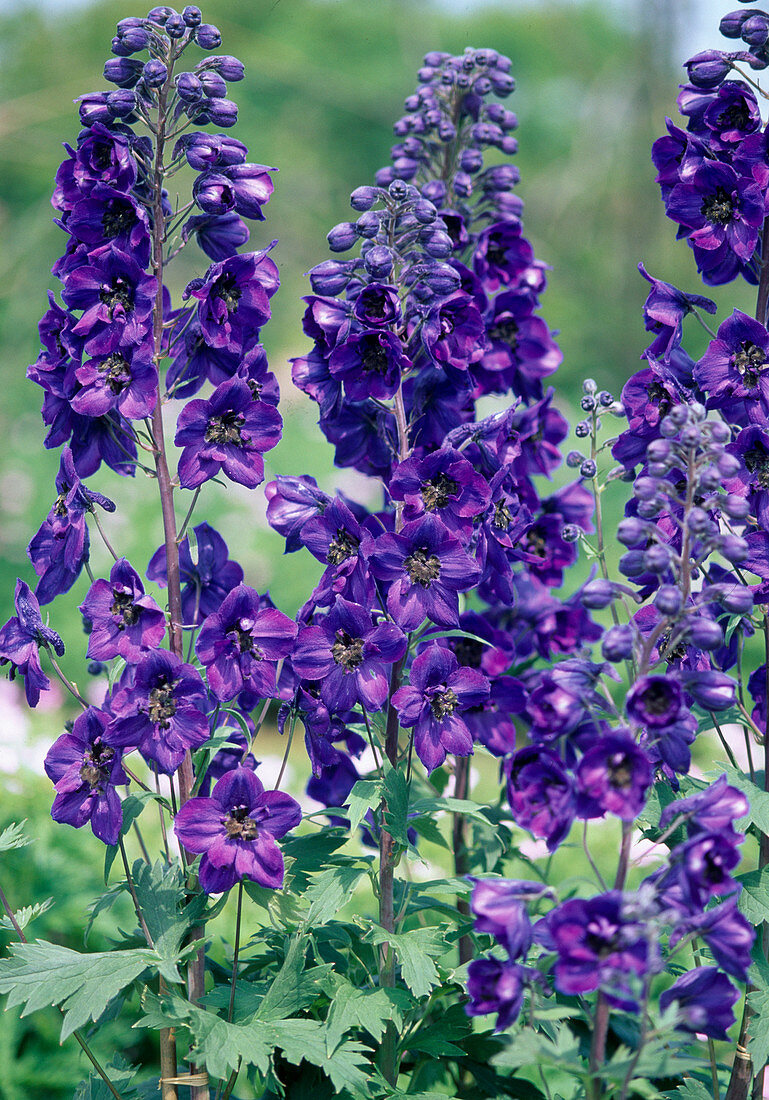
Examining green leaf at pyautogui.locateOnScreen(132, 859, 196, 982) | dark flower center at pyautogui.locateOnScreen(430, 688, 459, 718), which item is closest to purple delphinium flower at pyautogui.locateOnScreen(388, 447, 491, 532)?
dark flower center at pyautogui.locateOnScreen(430, 688, 459, 718)

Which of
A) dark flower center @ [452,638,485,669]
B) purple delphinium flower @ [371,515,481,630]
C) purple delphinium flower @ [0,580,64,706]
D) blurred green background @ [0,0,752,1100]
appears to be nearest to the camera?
purple delphinium flower @ [371,515,481,630]

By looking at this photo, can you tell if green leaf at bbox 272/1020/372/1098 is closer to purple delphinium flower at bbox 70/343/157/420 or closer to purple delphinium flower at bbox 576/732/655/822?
purple delphinium flower at bbox 576/732/655/822

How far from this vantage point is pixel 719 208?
5.90 feet

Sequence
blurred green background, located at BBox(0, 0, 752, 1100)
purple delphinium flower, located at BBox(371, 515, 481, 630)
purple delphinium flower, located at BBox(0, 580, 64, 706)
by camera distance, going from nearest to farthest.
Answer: purple delphinium flower, located at BBox(371, 515, 481, 630) → purple delphinium flower, located at BBox(0, 580, 64, 706) → blurred green background, located at BBox(0, 0, 752, 1100)

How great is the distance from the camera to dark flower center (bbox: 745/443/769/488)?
174cm

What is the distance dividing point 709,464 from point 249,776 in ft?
2.66

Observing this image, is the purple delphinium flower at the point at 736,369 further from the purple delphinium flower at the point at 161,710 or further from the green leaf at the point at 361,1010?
the green leaf at the point at 361,1010

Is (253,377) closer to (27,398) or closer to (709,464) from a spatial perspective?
(709,464)

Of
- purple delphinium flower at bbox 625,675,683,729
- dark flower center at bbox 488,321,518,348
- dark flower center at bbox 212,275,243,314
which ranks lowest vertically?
purple delphinium flower at bbox 625,675,683,729

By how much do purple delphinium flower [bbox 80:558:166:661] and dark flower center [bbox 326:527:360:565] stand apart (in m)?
0.28

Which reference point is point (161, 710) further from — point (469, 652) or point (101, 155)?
point (101, 155)

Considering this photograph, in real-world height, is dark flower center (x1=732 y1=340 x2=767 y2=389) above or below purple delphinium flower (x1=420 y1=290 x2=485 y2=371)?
below

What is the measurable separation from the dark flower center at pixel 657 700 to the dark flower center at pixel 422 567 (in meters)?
0.49

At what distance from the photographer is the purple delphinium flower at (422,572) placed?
167 cm
